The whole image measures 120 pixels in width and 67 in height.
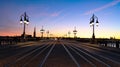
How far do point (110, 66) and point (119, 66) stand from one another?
55 cm

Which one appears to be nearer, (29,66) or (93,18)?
(29,66)

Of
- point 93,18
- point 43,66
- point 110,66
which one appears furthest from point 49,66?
point 93,18

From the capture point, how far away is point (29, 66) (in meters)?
14.0

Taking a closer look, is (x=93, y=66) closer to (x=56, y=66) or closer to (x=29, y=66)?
(x=56, y=66)

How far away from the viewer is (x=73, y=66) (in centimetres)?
1448


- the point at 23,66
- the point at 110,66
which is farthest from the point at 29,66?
the point at 110,66

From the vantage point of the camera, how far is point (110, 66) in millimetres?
A: 14703

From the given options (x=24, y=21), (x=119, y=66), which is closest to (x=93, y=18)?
(x=24, y=21)

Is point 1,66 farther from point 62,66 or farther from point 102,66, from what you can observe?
point 102,66

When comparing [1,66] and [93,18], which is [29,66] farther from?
[93,18]

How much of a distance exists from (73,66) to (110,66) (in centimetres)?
229

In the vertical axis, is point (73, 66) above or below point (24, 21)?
below

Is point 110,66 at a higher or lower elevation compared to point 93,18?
lower

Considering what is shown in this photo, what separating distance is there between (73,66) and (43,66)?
1.81m
